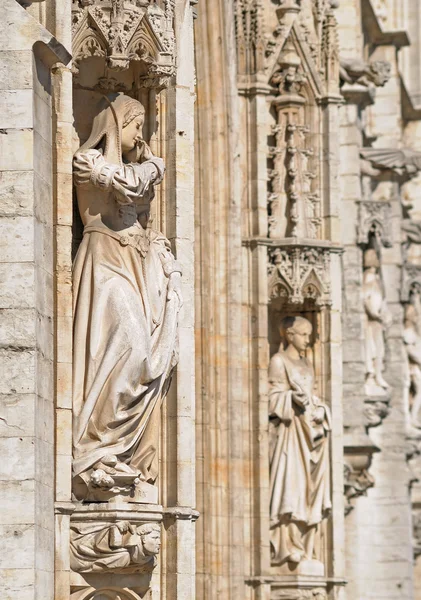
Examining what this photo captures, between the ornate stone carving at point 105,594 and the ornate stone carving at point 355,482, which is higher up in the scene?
the ornate stone carving at point 355,482

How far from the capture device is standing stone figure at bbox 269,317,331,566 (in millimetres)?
27766

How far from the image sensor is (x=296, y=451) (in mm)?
27953

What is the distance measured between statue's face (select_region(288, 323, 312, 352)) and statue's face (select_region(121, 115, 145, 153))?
7837 mm

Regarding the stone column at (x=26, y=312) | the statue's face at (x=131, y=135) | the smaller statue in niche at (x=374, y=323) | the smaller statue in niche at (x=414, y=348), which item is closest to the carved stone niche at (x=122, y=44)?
the statue's face at (x=131, y=135)

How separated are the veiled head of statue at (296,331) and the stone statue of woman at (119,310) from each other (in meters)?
7.58

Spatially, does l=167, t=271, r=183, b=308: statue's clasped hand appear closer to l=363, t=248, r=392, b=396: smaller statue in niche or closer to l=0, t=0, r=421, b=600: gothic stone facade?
l=0, t=0, r=421, b=600: gothic stone facade

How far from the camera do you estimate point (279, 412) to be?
27734 millimetres

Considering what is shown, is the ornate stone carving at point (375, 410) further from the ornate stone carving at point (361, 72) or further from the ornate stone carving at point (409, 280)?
the ornate stone carving at point (361, 72)

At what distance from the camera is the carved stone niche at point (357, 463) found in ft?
105

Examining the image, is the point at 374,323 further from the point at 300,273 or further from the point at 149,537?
the point at 149,537

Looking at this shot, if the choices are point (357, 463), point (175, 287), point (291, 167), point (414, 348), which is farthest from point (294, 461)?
point (414, 348)

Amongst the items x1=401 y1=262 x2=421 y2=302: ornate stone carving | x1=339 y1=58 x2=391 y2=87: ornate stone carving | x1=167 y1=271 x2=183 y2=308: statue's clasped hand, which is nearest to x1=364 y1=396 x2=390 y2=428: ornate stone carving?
x1=401 y1=262 x2=421 y2=302: ornate stone carving

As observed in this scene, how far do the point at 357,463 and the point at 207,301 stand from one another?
6190 millimetres

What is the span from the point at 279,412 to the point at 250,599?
6.70 feet
